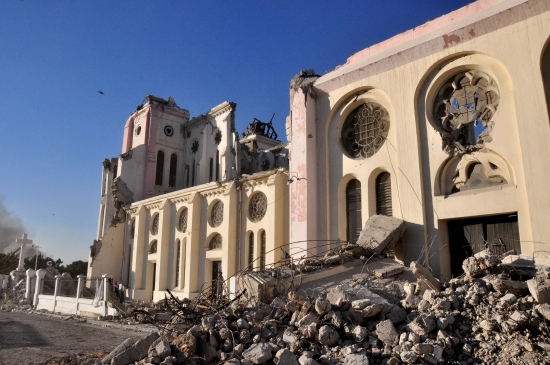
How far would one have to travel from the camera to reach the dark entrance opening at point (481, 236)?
874 cm

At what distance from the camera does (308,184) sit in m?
12.0

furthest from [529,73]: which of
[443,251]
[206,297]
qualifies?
[206,297]

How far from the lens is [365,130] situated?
A: 1183cm

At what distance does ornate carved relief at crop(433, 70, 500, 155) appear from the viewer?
9219 millimetres

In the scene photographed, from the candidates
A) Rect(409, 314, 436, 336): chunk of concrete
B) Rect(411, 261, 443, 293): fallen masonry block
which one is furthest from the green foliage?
Rect(409, 314, 436, 336): chunk of concrete

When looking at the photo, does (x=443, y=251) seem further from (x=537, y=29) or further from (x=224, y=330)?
(x=224, y=330)

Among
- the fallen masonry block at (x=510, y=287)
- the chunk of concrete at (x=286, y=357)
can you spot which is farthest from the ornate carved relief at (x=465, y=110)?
the chunk of concrete at (x=286, y=357)

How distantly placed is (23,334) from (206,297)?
7.64 meters

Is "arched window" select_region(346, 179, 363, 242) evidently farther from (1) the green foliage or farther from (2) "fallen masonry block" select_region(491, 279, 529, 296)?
(1) the green foliage

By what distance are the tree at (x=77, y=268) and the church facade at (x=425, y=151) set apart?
3046 cm

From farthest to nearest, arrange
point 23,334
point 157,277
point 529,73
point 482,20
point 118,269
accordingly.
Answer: point 118,269 < point 157,277 < point 23,334 < point 482,20 < point 529,73

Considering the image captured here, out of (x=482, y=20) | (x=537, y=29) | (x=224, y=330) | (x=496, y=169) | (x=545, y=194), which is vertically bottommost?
(x=224, y=330)

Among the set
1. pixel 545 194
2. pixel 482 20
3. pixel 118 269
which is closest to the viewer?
pixel 545 194

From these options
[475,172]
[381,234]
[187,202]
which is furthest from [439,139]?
[187,202]
